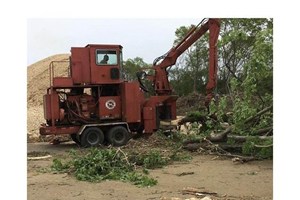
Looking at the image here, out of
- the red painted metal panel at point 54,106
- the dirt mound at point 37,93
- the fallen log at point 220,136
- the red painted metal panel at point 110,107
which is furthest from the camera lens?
the dirt mound at point 37,93

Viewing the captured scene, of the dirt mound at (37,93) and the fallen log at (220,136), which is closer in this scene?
the fallen log at (220,136)

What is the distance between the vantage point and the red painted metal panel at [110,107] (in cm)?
1080

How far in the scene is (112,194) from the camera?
550 centimetres

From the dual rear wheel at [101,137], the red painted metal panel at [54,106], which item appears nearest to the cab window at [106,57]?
the red painted metal panel at [54,106]

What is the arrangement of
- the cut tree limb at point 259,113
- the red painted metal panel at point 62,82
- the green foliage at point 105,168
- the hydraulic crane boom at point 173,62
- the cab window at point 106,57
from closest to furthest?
the green foliage at point 105,168, the cut tree limb at point 259,113, the red painted metal panel at point 62,82, the cab window at point 106,57, the hydraulic crane boom at point 173,62

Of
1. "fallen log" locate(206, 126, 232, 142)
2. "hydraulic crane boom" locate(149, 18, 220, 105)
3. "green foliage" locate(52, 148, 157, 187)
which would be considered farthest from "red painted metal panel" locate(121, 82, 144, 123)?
"green foliage" locate(52, 148, 157, 187)

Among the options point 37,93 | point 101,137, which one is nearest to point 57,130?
point 101,137

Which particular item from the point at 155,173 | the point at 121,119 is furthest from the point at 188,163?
the point at 121,119

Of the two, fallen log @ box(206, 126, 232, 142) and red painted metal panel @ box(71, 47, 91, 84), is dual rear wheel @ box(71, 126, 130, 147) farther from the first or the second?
fallen log @ box(206, 126, 232, 142)

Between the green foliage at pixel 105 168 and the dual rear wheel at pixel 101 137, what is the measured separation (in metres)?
2.93

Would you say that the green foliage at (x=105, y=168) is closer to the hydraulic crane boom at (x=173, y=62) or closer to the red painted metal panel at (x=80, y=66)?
the red painted metal panel at (x=80, y=66)

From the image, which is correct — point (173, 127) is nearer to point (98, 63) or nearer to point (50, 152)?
point (98, 63)

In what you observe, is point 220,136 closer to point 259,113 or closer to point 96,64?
point 259,113

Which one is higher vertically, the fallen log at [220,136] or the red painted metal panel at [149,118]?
the red painted metal panel at [149,118]
